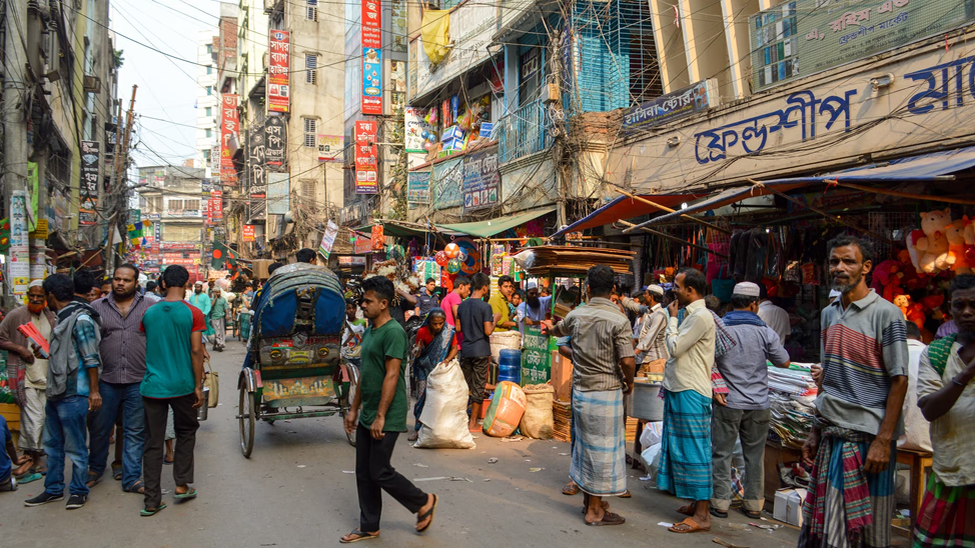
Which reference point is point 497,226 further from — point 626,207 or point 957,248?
point 957,248

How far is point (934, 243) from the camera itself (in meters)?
6.87

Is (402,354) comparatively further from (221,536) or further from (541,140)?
(541,140)

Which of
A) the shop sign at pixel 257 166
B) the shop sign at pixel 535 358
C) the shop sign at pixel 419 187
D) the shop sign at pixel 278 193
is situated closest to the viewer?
the shop sign at pixel 535 358

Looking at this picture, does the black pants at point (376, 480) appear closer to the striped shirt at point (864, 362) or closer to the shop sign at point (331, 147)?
the striped shirt at point (864, 362)

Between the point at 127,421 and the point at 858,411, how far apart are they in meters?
5.32

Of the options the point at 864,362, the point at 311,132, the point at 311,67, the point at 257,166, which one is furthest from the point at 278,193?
the point at 864,362

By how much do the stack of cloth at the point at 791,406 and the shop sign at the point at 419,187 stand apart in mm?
16597

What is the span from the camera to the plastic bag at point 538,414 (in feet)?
26.8

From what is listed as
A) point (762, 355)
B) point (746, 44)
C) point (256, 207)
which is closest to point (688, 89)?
point (746, 44)

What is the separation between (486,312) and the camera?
835 cm

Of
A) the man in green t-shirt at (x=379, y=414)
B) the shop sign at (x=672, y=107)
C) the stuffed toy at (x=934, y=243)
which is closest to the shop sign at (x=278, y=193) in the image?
the shop sign at (x=672, y=107)

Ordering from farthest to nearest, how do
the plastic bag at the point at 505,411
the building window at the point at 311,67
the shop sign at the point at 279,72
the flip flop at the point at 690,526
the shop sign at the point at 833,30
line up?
the building window at the point at 311,67 < the shop sign at the point at 279,72 < the plastic bag at the point at 505,411 < the shop sign at the point at 833,30 < the flip flop at the point at 690,526

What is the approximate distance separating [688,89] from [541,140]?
409 centimetres

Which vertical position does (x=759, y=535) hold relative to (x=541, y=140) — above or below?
below
